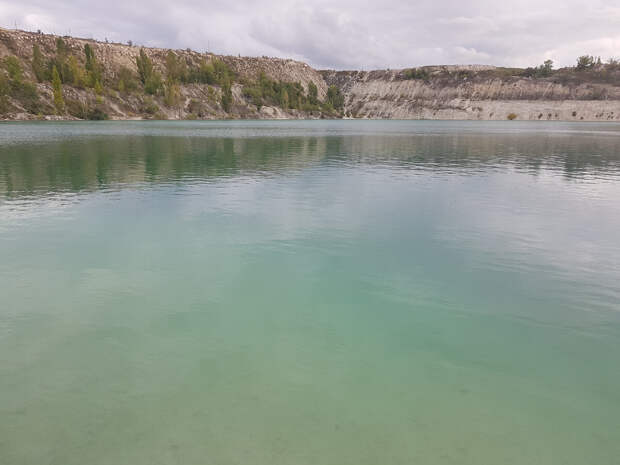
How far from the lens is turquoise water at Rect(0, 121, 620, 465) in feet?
23.3

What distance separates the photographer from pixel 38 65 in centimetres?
16712

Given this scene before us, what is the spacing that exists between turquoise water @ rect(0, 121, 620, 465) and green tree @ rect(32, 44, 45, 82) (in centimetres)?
17689

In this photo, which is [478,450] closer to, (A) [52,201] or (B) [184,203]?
(B) [184,203]

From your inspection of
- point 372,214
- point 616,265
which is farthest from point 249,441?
point 372,214

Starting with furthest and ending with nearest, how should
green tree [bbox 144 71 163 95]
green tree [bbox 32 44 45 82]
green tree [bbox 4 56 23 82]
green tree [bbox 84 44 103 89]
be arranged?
green tree [bbox 144 71 163 95]
green tree [bbox 84 44 103 89]
green tree [bbox 32 44 45 82]
green tree [bbox 4 56 23 82]

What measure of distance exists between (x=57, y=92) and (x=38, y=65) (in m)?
23.6

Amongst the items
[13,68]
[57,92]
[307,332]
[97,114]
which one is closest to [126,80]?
[97,114]

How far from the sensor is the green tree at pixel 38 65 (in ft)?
542

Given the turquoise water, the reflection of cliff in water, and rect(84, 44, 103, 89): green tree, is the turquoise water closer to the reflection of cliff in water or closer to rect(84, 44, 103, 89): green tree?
the reflection of cliff in water

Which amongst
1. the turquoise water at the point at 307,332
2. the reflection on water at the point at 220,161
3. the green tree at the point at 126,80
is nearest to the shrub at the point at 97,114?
the green tree at the point at 126,80

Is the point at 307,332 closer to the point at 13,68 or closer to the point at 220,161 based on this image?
the point at 220,161

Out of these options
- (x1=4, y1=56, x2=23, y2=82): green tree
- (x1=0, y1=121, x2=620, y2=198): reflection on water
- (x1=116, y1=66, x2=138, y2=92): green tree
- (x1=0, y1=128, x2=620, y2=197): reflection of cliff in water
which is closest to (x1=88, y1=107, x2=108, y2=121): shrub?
(x1=4, y1=56, x2=23, y2=82): green tree

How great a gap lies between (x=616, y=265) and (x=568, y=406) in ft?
32.8

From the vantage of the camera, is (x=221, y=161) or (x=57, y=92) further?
(x=57, y=92)
